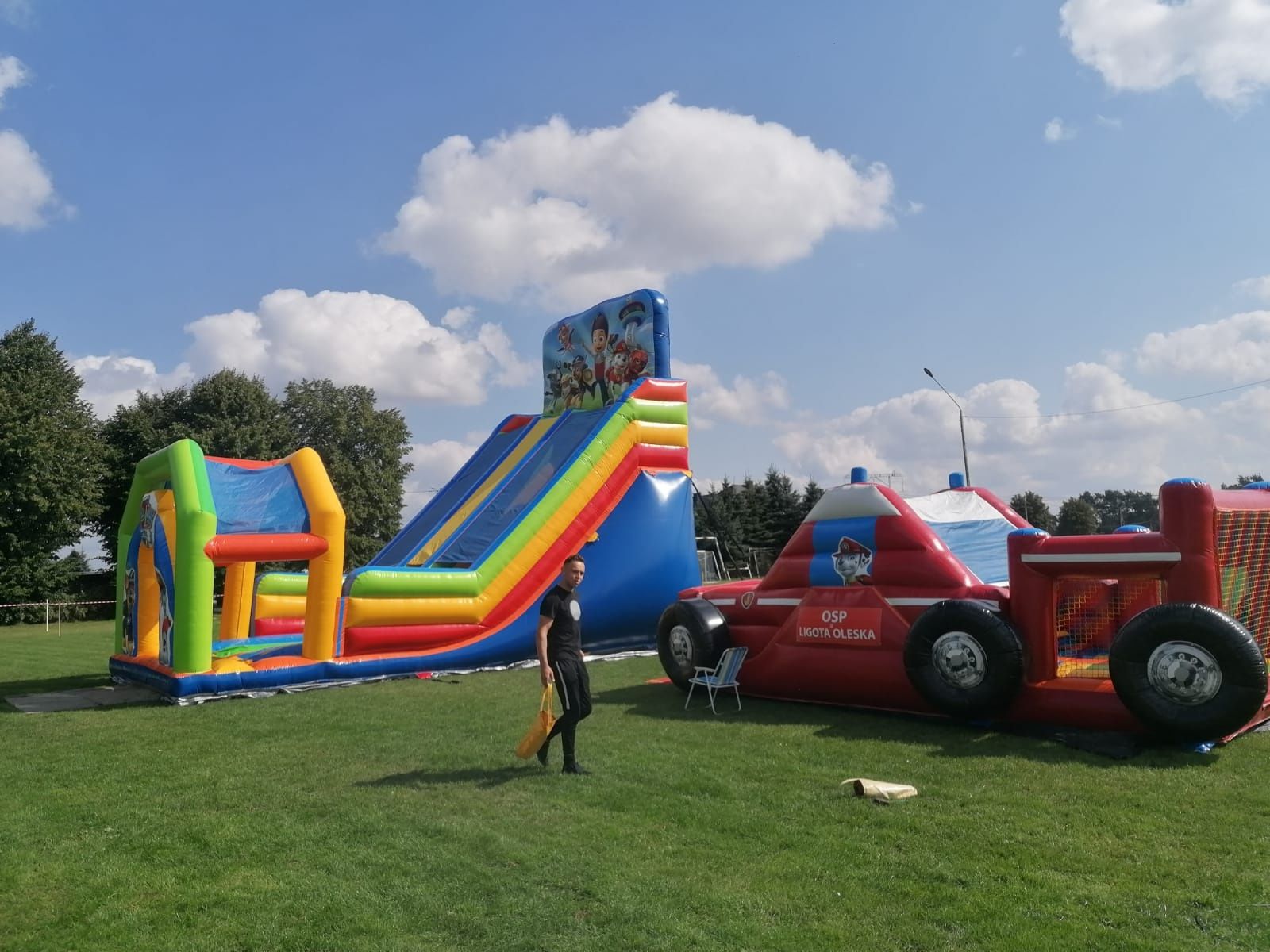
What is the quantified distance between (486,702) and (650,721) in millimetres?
1874

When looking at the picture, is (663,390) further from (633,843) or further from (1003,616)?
(633,843)

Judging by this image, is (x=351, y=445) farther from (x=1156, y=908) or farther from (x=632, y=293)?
(x=1156, y=908)

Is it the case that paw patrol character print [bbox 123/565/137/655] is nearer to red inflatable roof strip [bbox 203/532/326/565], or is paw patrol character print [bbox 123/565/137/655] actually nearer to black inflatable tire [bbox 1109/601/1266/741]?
red inflatable roof strip [bbox 203/532/326/565]

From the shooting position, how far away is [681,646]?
9.21m

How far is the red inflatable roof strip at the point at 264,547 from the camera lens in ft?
31.6

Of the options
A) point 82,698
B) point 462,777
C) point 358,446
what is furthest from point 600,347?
point 358,446

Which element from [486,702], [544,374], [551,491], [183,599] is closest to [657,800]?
[486,702]

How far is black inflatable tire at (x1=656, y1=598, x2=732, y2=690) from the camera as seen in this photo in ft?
29.5

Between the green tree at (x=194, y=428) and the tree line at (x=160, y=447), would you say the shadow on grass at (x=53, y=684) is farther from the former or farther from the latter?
the green tree at (x=194, y=428)

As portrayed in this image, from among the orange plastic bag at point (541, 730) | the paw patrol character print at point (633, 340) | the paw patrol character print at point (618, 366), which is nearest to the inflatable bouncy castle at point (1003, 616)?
the orange plastic bag at point (541, 730)

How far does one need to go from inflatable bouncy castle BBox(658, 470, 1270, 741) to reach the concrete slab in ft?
18.2

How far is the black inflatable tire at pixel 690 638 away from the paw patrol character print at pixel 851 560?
1.39 meters

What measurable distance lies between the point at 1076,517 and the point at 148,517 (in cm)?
6048

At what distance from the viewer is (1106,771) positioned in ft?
18.8
